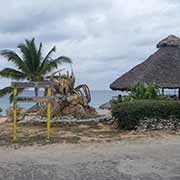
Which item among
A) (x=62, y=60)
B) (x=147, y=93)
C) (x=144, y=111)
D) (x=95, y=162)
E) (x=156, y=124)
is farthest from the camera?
(x=62, y=60)

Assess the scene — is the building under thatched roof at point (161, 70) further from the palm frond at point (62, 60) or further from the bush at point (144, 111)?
the palm frond at point (62, 60)

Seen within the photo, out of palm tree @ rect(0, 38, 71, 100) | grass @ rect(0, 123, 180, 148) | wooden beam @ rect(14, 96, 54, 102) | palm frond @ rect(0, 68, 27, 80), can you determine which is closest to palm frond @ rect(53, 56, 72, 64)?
palm tree @ rect(0, 38, 71, 100)

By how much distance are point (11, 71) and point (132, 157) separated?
1822 centimetres

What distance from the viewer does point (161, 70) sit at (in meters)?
17.5

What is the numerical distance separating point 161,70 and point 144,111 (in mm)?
6058

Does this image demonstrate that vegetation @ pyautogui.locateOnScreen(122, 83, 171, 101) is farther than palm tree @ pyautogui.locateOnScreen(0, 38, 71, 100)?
No

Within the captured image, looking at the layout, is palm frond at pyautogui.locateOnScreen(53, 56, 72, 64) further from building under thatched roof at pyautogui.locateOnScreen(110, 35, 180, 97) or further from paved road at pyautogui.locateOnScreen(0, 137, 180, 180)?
paved road at pyautogui.locateOnScreen(0, 137, 180, 180)

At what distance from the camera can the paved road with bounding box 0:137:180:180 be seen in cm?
622

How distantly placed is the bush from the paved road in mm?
2212

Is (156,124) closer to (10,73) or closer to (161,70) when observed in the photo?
(161,70)

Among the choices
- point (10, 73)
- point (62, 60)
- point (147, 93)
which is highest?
point (62, 60)

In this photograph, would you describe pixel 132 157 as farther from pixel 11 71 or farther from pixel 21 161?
pixel 11 71

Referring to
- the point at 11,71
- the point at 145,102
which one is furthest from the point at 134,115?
the point at 11,71

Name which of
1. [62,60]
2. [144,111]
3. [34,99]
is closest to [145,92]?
[144,111]
